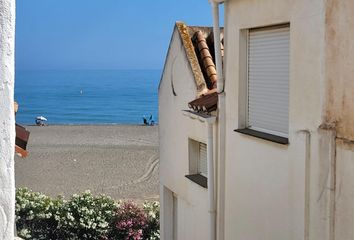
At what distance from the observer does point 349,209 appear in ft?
18.9

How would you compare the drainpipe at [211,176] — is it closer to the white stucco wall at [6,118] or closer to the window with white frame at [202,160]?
the window with white frame at [202,160]

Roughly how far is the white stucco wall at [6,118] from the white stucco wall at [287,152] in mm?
4237

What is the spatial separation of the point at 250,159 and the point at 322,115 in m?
2.29

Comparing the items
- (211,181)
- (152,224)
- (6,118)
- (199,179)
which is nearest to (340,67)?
(6,118)

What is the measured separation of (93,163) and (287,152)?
31.8 m

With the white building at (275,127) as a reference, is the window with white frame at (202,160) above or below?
below

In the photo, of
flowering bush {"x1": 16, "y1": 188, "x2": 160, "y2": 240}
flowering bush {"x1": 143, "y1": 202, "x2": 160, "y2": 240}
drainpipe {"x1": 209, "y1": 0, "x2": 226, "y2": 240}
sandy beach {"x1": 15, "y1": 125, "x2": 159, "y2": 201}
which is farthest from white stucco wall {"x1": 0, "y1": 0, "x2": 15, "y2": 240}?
sandy beach {"x1": 15, "y1": 125, "x2": 159, "y2": 201}

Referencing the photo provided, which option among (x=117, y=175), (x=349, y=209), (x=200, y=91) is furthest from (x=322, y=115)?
(x=117, y=175)

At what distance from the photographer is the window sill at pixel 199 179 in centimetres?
1085

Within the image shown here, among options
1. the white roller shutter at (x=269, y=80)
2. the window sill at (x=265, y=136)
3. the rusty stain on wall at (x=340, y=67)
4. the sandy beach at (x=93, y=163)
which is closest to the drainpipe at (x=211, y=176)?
the window sill at (x=265, y=136)

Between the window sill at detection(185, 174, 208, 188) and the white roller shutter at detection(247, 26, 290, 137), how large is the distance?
2.53 meters

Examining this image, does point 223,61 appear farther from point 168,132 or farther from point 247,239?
point 168,132

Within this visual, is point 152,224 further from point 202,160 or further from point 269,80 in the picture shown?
point 269,80

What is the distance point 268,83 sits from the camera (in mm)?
8070
